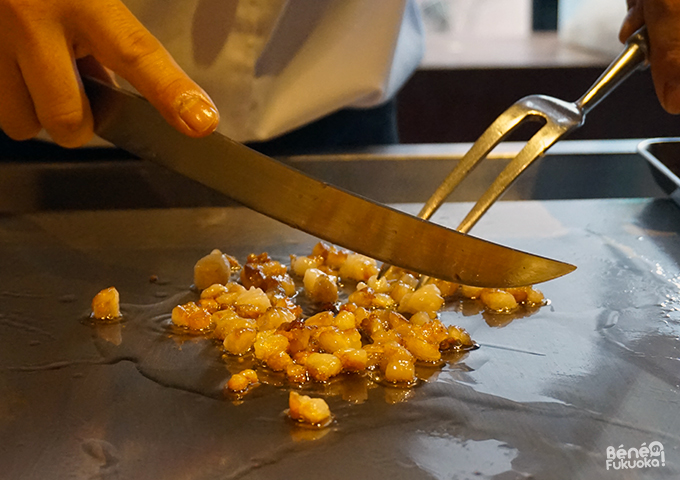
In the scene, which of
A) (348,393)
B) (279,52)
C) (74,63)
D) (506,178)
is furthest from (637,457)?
(279,52)

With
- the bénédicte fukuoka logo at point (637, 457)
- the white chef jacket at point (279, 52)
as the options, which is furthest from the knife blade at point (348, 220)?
the white chef jacket at point (279, 52)

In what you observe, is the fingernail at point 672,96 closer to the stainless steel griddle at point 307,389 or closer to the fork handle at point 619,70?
the fork handle at point 619,70

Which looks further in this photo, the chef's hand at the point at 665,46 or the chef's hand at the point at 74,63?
the chef's hand at the point at 665,46

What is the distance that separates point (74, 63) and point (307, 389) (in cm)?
45

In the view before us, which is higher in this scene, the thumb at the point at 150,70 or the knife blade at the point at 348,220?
the thumb at the point at 150,70

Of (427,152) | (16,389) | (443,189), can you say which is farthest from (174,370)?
(427,152)

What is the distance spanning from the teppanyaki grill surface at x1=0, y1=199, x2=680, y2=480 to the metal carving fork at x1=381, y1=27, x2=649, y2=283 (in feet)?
0.42

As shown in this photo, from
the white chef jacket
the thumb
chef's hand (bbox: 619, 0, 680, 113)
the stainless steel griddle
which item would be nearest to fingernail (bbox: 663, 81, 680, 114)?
chef's hand (bbox: 619, 0, 680, 113)

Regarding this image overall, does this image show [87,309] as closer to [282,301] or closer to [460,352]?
[282,301]

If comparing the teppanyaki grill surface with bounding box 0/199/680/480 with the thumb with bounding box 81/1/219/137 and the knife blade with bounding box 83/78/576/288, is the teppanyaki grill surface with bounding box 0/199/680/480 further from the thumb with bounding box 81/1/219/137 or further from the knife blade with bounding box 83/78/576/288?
the thumb with bounding box 81/1/219/137

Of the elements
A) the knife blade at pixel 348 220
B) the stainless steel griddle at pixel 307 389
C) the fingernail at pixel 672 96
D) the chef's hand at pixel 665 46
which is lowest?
the stainless steel griddle at pixel 307 389

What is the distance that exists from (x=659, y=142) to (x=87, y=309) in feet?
2.90

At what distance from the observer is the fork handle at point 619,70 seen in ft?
3.08

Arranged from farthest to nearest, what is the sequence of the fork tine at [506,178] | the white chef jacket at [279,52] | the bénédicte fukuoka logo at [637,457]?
the white chef jacket at [279,52] → the fork tine at [506,178] → the bénédicte fukuoka logo at [637,457]
